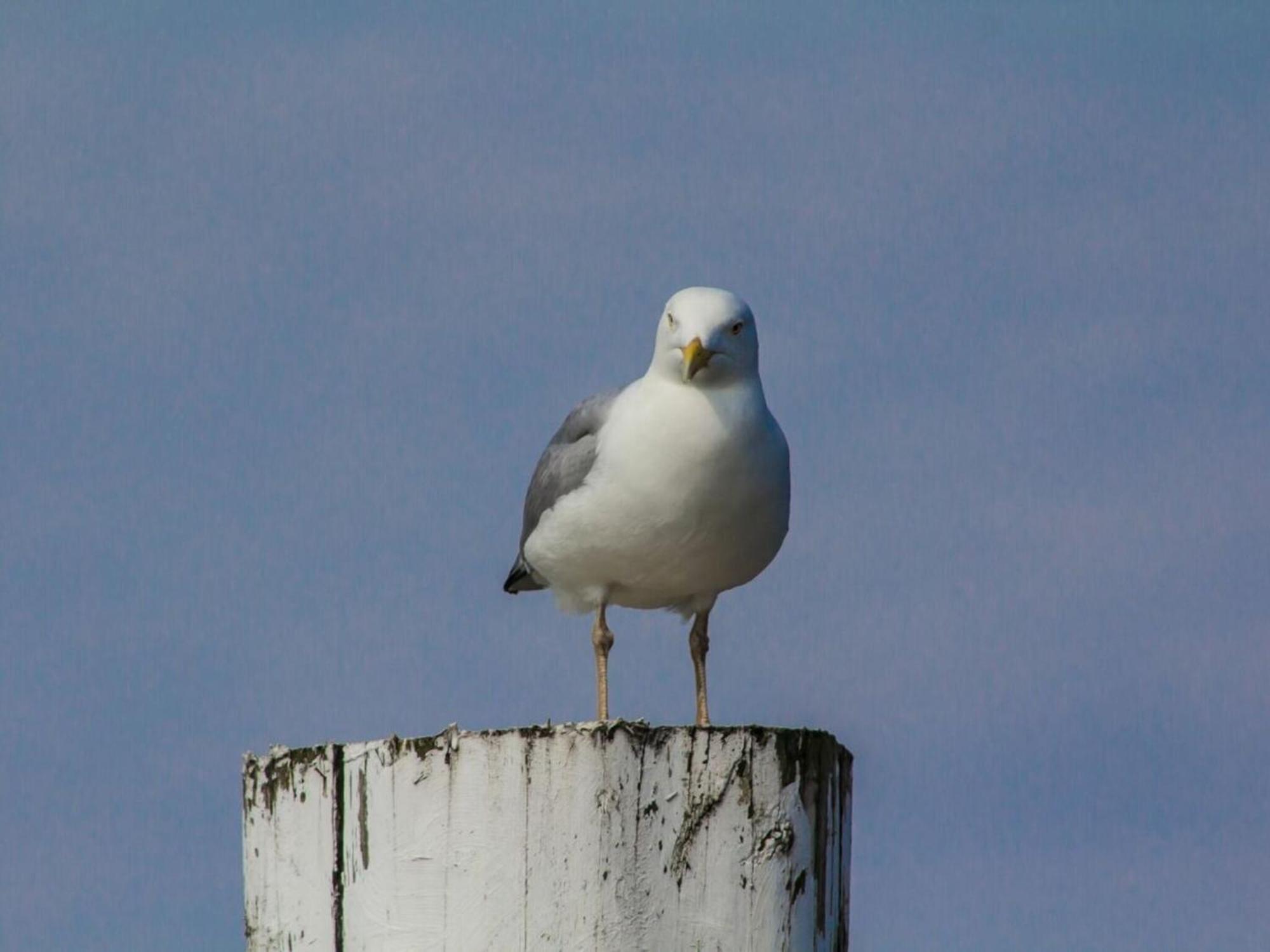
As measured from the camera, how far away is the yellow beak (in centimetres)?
751

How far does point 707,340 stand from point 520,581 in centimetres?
225

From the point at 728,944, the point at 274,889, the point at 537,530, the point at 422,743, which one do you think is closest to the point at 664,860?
the point at 728,944

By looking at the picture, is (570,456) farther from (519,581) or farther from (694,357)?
(519,581)

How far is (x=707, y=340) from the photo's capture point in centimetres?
754

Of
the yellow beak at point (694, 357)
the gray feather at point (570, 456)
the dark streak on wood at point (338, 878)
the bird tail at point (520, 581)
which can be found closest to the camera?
the dark streak on wood at point (338, 878)

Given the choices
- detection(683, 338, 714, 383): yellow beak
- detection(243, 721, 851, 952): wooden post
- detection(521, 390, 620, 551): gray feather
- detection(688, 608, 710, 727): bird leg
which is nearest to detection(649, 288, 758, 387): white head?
detection(683, 338, 714, 383): yellow beak

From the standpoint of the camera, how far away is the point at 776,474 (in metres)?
7.72

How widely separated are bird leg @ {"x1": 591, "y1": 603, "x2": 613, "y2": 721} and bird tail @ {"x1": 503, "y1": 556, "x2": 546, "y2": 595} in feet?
1.87

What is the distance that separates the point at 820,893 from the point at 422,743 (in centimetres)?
110

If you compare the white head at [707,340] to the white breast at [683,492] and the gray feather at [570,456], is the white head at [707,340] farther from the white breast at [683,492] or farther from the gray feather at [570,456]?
the gray feather at [570,456]

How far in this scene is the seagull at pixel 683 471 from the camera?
756 cm

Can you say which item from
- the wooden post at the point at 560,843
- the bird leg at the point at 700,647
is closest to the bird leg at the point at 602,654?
the bird leg at the point at 700,647

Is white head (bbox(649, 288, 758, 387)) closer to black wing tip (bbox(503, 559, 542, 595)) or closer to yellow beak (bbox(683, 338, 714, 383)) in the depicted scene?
yellow beak (bbox(683, 338, 714, 383))

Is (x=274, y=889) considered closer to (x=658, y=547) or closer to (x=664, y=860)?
(x=664, y=860)
